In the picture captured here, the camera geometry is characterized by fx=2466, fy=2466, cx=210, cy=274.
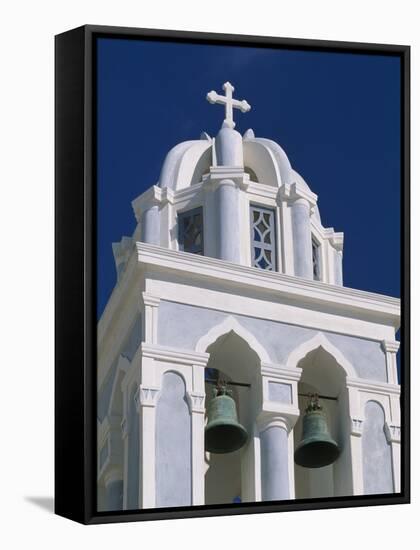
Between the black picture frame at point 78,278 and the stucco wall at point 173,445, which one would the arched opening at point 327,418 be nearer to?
the black picture frame at point 78,278

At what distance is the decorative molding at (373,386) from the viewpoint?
592 inches

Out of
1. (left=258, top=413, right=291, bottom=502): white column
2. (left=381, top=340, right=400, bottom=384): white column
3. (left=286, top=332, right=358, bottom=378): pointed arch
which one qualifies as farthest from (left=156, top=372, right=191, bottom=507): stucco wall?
(left=381, top=340, right=400, bottom=384): white column

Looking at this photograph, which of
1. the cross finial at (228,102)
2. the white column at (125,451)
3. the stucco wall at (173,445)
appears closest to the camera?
the white column at (125,451)

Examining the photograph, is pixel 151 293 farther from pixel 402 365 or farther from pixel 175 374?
pixel 402 365

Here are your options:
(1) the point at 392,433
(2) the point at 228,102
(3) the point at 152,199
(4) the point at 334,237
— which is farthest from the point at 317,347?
(2) the point at 228,102

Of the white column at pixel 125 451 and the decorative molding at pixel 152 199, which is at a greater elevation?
the decorative molding at pixel 152 199

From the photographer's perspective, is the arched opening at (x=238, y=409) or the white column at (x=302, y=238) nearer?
the arched opening at (x=238, y=409)

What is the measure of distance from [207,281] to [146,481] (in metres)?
1.30

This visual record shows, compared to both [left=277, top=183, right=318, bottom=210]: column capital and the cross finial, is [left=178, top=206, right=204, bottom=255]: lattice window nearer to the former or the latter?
[left=277, top=183, right=318, bottom=210]: column capital

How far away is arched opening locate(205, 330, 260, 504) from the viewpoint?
48.0 feet

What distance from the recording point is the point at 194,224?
50.3ft

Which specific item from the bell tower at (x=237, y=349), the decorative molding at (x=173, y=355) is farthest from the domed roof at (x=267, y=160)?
the decorative molding at (x=173, y=355)

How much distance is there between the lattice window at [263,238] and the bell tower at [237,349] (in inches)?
0.4

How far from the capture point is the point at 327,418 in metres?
15.0
